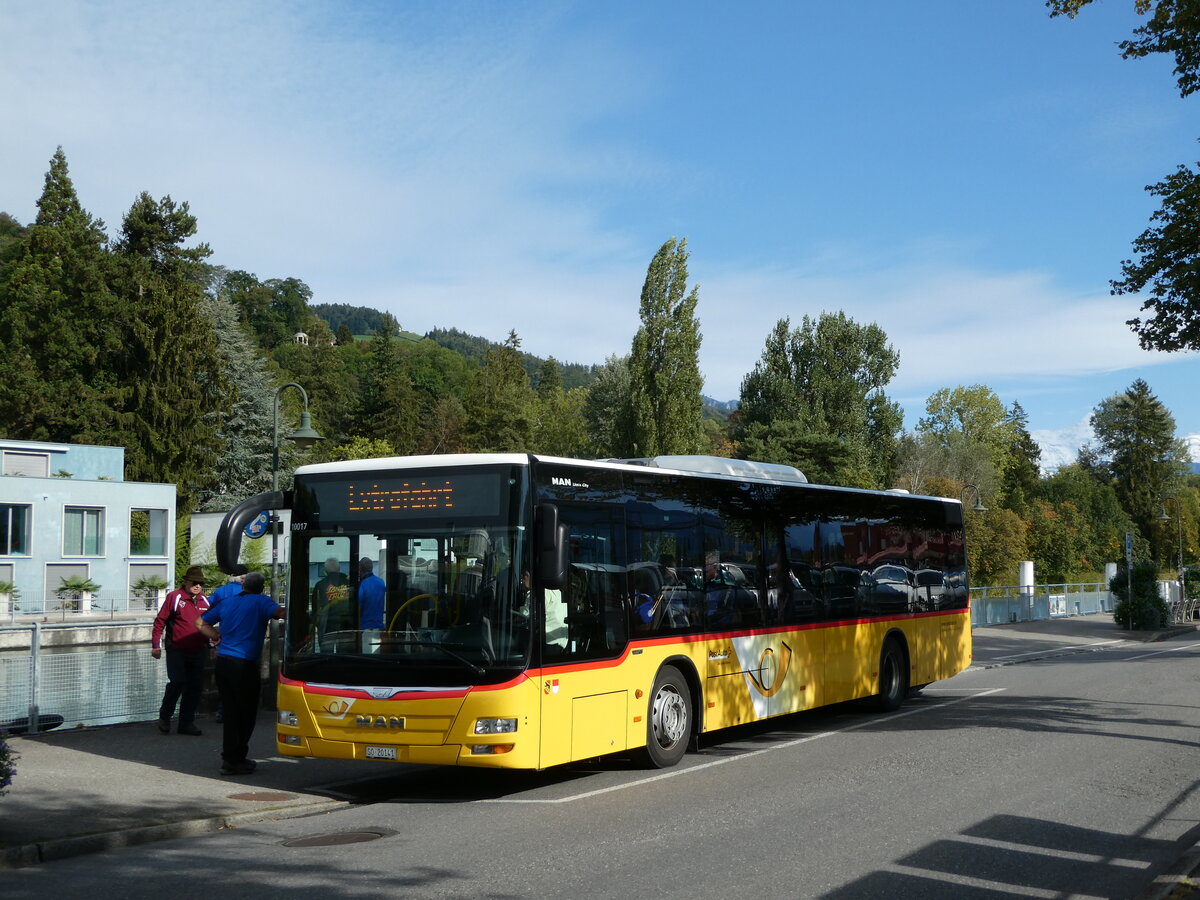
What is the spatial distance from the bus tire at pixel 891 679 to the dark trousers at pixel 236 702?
28.3 feet

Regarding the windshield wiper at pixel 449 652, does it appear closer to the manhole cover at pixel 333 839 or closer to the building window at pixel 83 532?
the manhole cover at pixel 333 839

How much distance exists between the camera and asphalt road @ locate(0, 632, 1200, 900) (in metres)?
6.98

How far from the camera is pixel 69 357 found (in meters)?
63.0

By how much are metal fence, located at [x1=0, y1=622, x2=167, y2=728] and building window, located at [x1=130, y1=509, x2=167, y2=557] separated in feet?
123

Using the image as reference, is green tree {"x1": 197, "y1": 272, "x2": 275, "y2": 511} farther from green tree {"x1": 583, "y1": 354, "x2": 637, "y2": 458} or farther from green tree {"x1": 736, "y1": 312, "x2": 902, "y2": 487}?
green tree {"x1": 736, "y1": 312, "x2": 902, "y2": 487}

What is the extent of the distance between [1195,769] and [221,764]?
920cm

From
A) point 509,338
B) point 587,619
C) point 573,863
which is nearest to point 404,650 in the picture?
point 587,619

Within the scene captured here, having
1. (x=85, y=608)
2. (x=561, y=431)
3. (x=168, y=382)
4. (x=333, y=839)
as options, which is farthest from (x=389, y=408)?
(x=333, y=839)

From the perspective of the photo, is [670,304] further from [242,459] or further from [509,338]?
[509,338]

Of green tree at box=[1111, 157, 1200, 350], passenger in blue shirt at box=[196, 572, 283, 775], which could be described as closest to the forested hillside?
green tree at box=[1111, 157, 1200, 350]

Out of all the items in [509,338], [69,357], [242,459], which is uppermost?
[509,338]

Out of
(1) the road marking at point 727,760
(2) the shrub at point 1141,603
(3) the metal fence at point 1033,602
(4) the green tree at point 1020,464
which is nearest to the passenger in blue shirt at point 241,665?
(1) the road marking at point 727,760

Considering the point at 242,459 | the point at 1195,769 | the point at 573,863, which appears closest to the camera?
the point at 573,863

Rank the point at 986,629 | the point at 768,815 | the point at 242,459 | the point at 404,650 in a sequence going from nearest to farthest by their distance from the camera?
the point at 768,815
the point at 404,650
the point at 986,629
the point at 242,459
